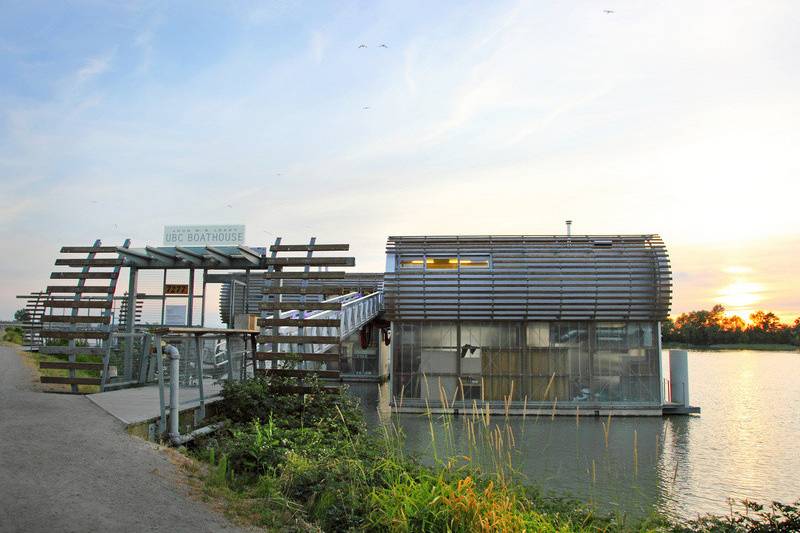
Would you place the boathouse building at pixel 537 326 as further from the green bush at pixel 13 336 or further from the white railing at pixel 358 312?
the green bush at pixel 13 336

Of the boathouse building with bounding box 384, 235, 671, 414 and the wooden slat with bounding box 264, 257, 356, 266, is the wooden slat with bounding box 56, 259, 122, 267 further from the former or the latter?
the boathouse building with bounding box 384, 235, 671, 414

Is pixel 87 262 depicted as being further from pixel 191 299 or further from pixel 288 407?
pixel 288 407

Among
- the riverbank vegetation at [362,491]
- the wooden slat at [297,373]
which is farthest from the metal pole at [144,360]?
the riverbank vegetation at [362,491]

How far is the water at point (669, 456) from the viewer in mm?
10719

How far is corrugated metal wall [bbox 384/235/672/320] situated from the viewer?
1021 inches

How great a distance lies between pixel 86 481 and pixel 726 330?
129 meters

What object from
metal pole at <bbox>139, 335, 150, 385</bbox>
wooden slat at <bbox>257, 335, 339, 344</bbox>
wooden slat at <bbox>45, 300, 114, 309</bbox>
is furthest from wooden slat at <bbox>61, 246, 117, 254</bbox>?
Result: wooden slat at <bbox>257, 335, 339, 344</bbox>

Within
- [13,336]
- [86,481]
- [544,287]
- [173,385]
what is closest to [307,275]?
[173,385]

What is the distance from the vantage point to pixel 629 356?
26156 mm

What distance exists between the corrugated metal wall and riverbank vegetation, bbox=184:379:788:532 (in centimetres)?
1649

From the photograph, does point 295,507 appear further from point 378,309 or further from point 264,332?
point 378,309

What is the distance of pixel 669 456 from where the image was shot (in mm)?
16188

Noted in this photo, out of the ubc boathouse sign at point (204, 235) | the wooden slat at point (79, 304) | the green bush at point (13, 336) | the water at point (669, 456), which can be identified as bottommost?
the water at point (669, 456)

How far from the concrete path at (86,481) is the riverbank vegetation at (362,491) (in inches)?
20.2
